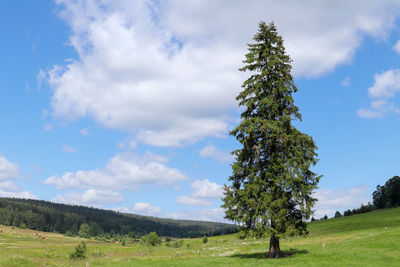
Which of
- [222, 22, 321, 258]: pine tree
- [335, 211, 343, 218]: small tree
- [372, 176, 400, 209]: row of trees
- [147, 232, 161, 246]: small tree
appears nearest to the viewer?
[222, 22, 321, 258]: pine tree

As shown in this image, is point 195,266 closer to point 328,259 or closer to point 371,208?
point 328,259

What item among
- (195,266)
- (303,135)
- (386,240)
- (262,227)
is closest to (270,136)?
(303,135)

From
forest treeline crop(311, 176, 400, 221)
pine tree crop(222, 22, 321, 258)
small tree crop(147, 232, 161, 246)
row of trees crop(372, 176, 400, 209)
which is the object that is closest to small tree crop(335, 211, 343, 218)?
forest treeline crop(311, 176, 400, 221)

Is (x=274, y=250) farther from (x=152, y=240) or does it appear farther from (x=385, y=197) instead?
(x=385, y=197)

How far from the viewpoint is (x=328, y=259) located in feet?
84.3

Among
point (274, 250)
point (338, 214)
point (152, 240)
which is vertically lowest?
point (152, 240)

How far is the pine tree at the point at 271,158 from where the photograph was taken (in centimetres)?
2836

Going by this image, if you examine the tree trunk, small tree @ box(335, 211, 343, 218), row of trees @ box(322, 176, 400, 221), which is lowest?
the tree trunk

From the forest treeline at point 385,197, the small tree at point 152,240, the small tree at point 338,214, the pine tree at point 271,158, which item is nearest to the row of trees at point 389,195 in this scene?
the forest treeline at point 385,197

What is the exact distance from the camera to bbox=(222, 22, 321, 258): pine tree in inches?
1117

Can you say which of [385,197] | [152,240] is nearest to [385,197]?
[385,197]

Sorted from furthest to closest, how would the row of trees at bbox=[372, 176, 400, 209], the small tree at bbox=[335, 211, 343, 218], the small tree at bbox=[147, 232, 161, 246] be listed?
the small tree at bbox=[335, 211, 343, 218], the row of trees at bbox=[372, 176, 400, 209], the small tree at bbox=[147, 232, 161, 246]

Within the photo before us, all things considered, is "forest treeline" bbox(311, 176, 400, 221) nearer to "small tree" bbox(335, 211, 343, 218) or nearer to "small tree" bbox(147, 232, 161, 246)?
"small tree" bbox(335, 211, 343, 218)

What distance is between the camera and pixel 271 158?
29688mm
